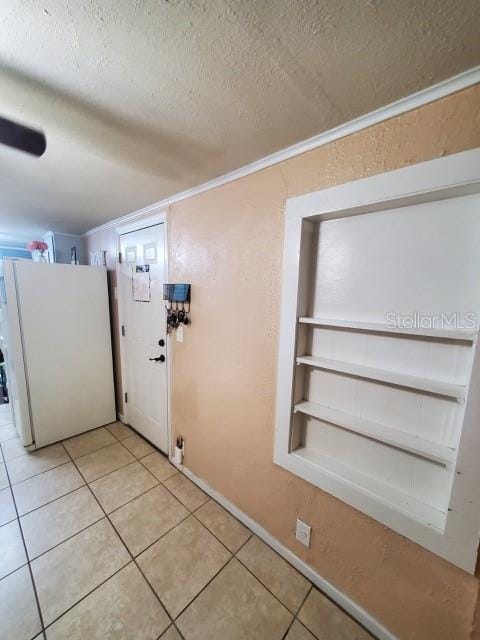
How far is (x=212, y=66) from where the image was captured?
74cm

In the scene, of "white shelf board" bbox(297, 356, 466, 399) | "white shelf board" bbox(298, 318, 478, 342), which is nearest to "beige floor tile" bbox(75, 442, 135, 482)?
"white shelf board" bbox(297, 356, 466, 399)

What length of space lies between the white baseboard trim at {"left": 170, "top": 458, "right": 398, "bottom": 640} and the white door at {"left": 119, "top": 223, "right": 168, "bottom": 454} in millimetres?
801

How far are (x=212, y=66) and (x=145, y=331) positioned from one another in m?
1.94

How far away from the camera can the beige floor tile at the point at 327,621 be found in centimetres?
106

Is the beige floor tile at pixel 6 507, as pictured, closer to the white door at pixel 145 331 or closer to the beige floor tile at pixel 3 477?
the beige floor tile at pixel 3 477

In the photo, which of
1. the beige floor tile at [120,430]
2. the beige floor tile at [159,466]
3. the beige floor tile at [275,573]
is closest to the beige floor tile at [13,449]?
the beige floor tile at [120,430]

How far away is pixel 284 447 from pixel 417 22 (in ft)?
5.19

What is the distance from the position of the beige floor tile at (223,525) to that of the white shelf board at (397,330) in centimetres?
138

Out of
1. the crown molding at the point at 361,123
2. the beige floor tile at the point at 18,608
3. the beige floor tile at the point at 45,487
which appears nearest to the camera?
the crown molding at the point at 361,123

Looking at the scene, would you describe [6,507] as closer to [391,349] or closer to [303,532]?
[303,532]

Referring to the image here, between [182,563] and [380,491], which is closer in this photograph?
[380,491]

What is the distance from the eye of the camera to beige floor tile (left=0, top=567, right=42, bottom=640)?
103 cm

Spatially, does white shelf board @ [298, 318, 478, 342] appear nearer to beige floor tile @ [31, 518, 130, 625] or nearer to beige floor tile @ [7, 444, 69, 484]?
beige floor tile @ [31, 518, 130, 625]

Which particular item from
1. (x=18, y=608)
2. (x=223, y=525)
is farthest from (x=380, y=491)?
Answer: (x=18, y=608)
